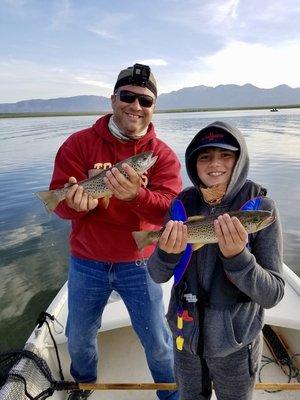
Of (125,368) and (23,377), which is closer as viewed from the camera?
(23,377)

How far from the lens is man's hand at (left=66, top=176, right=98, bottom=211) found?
343 centimetres

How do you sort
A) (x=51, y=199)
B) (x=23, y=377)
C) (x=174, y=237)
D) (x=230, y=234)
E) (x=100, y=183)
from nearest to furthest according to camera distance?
(x=230, y=234) < (x=174, y=237) < (x=100, y=183) < (x=23, y=377) < (x=51, y=199)

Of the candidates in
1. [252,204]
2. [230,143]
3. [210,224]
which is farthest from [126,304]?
[230,143]

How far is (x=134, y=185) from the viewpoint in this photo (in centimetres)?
325

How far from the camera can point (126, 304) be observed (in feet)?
12.8

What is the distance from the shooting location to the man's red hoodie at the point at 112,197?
371cm

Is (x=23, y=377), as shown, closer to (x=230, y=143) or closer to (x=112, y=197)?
(x=112, y=197)

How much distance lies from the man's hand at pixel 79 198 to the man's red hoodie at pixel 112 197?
197 mm

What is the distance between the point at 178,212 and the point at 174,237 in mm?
395

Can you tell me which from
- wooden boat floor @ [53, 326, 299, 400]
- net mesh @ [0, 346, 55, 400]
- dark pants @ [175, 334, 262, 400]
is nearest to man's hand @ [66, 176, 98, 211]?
dark pants @ [175, 334, 262, 400]

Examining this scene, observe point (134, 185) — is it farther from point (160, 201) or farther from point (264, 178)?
point (264, 178)

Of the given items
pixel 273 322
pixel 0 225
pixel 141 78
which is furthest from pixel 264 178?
pixel 141 78

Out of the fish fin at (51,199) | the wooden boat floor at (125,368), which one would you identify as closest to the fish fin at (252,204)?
the fish fin at (51,199)

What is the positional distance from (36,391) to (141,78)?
341cm
